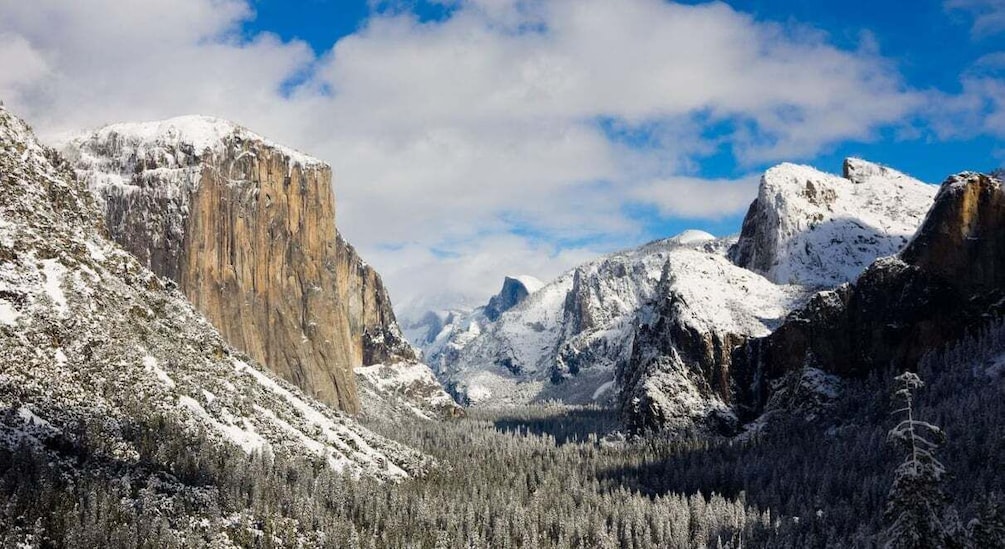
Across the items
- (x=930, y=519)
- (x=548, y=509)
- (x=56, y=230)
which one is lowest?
(x=548, y=509)

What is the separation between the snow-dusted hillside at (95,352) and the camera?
111 meters

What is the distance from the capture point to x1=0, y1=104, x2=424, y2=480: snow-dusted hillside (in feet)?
365

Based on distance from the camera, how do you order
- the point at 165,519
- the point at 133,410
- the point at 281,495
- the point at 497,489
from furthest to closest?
the point at 497,489 → the point at 281,495 → the point at 133,410 → the point at 165,519

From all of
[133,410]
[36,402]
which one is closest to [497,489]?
[133,410]

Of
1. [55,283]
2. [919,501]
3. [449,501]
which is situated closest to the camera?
[919,501]

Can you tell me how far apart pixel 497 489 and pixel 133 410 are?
3482 inches

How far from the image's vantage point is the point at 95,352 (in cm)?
12650

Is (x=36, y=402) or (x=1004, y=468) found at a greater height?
(x=36, y=402)

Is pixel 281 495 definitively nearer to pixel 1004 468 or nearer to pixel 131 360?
pixel 131 360

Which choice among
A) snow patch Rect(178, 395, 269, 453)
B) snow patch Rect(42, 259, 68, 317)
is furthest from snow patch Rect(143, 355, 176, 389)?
snow patch Rect(42, 259, 68, 317)

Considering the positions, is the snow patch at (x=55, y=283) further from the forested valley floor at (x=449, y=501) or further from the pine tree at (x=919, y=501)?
the pine tree at (x=919, y=501)

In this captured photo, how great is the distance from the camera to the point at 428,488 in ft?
575

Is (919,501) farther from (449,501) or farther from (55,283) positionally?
(449,501)

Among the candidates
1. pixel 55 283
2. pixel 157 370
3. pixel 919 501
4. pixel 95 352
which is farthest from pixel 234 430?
pixel 919 501
